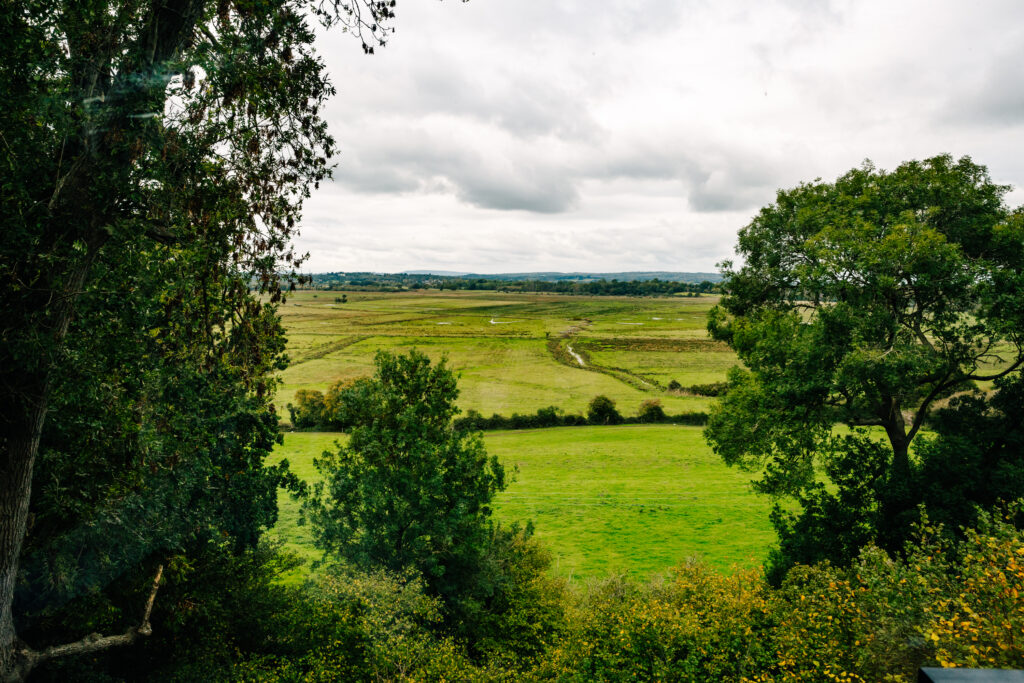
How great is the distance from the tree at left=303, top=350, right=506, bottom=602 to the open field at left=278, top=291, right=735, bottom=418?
45.0 feet

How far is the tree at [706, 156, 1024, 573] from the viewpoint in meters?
14.0

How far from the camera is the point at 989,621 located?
24.5 feet

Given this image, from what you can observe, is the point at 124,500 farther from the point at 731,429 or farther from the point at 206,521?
the point at 731,429

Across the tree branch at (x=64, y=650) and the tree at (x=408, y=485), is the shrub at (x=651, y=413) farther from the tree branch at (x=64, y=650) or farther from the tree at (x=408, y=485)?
the tree branch at (x=64, y=650)

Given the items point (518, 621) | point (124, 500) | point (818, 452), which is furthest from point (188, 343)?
point (818, 452)

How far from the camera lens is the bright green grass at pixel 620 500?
25.7 meters

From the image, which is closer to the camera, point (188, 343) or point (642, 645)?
point (188, 343)

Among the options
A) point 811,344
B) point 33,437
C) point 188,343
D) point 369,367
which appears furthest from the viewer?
point 369,367

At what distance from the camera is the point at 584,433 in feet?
157

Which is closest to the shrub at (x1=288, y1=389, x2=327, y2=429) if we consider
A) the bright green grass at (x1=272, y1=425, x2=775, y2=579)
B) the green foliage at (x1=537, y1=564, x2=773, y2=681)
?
the bright green grass at (x1=272, y1=425, x2=775, y2=579)

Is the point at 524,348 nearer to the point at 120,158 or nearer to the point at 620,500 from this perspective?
the point at 620,500

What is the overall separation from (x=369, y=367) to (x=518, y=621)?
178ft

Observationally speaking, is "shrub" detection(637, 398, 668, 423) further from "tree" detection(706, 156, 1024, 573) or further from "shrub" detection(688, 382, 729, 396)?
"tree" detection(706, 156, 1024, 573)

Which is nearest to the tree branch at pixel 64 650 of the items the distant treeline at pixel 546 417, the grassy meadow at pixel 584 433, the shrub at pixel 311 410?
the grassy meadow at pixel 584 433
